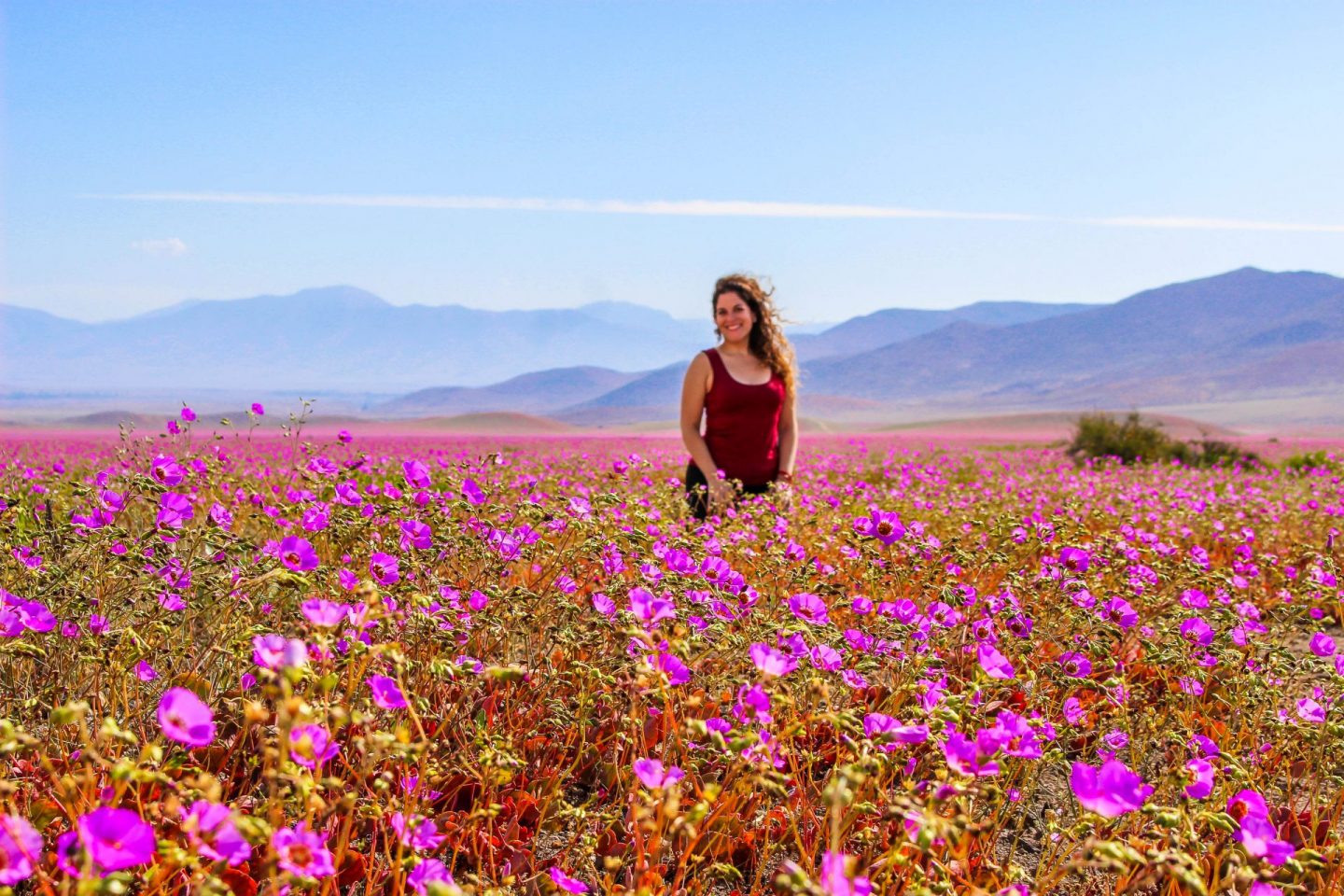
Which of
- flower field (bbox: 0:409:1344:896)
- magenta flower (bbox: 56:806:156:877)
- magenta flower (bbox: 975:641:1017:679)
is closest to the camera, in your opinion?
magenta flower (bbox: 56:806:156:877)

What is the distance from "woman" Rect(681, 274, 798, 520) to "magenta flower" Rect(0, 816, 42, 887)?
483 cm

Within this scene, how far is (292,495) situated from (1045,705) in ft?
12.7

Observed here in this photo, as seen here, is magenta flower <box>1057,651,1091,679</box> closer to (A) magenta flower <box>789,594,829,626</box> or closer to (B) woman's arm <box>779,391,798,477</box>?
(A) magenta flower <box>789,594,829,626</box>

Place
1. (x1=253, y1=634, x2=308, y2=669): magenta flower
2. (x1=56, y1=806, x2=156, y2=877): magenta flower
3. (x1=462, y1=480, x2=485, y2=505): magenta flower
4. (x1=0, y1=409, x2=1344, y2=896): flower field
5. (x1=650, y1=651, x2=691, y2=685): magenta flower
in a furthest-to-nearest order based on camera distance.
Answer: (x1=462, y1=480, x2=485, y2=505): magenta flower → (x1=650, y1=651, x2=691, y2=685): magenta flower → (x1=0, y1=409, x2=1344, y2=896): flower field → (x1=253, y1=634, x2=308, y2=669): magenta flower → (x1=56, y1=806, x2=156, y2=877): magenta flower

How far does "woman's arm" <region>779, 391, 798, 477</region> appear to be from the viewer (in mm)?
6531

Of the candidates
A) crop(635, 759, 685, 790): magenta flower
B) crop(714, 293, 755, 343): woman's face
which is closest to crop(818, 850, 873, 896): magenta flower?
crop(635, 759, 685, 790): magenta flower

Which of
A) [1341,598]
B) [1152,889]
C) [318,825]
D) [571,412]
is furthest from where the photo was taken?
[571,412]

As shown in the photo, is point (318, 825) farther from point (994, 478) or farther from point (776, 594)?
point (994, 478)

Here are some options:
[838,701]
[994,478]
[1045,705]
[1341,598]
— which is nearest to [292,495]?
[838,701]

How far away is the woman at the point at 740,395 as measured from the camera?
6.21 m

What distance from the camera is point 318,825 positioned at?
1929 millimetres

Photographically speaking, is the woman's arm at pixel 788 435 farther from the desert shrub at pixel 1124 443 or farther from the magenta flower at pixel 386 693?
the desert shrub at pixel 1124 443

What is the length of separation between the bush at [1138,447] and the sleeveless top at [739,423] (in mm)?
10953

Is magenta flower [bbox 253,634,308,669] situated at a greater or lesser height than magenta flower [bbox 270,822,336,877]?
greater
